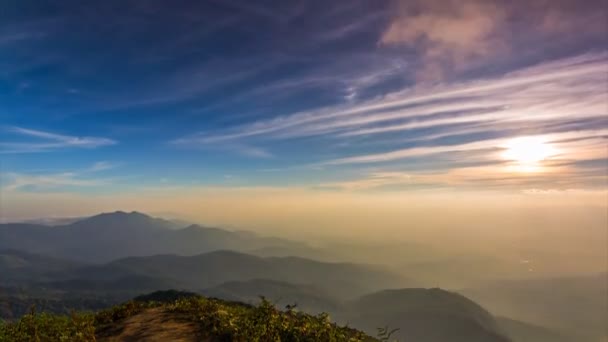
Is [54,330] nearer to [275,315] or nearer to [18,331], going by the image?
[18,331]

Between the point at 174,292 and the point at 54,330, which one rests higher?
the point at 54,330

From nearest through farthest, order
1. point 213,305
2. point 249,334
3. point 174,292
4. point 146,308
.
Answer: point 249,334 → point 213,305 → point 146,308 → point 174,292

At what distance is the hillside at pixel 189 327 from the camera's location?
1010 centimetres

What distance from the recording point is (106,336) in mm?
11008

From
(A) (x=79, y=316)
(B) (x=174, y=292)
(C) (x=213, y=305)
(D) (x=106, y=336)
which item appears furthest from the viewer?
(B) (x=174, y=292)

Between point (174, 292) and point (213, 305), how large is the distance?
2691 inches

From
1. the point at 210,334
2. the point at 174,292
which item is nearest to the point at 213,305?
the point at 210,334

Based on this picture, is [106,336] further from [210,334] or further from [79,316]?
[210,334]

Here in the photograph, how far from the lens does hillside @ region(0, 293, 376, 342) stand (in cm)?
1010

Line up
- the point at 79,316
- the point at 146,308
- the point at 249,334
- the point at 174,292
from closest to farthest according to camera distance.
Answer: the point at 249,334 < the point at 79,316 < the point at 146,308 < the point at 174,292

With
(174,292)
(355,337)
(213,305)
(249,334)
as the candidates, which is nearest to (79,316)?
(213,305)

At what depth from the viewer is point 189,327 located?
36.9ft

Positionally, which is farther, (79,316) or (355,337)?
(79,316)

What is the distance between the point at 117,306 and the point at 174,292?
66.4 m
